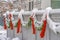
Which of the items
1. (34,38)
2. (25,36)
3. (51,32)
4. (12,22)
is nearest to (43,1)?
(12,22)

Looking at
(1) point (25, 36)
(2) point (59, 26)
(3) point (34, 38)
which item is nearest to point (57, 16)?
(2) point (59, 26)

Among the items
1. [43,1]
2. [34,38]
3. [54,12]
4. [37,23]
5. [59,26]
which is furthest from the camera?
[43,1]

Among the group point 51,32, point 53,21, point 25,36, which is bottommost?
point 25,36

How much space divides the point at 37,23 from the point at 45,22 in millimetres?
236

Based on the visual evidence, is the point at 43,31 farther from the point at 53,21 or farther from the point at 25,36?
the point at 25,36

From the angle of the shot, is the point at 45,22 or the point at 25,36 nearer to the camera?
the point at 45,22

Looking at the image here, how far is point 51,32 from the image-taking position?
5.62ft

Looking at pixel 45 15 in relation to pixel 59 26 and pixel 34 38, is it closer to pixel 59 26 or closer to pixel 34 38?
pixel 59 26

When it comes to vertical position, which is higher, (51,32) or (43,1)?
(43,1)

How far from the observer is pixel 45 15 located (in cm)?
167

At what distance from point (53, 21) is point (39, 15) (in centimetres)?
28

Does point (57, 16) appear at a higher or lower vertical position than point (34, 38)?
higher

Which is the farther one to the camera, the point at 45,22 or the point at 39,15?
the point at 39,15

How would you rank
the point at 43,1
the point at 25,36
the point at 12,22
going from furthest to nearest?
1. the point at 43,1
2. the point at 12,22
3. the point at 25,36
